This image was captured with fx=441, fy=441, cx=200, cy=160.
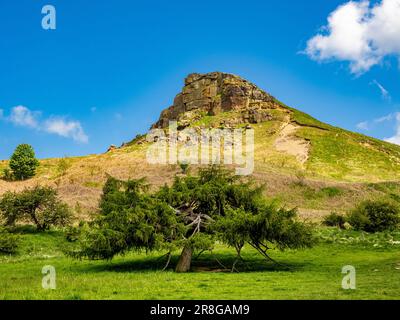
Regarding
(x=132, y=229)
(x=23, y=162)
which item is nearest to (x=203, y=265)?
(x=132, y=229)

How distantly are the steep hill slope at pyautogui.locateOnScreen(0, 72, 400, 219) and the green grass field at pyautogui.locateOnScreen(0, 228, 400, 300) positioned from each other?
48.9 ft

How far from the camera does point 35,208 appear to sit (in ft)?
143

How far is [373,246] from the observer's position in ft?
111

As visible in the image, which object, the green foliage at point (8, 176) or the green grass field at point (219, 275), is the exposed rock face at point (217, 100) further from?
the green grass field at point (219, 275)

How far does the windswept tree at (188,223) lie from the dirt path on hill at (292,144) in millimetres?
92325

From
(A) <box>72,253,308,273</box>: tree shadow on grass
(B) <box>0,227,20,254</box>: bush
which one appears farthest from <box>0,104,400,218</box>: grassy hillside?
(A) <box>72,253,308,273</box>: tree shadow on grass

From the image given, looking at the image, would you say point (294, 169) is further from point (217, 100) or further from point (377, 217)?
point (217, 100)

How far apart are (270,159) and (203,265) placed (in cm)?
8831

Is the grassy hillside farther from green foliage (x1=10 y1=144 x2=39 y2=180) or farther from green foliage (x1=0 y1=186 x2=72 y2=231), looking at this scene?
green foliage (x1=0 y1=186 x2=72 y2=231)

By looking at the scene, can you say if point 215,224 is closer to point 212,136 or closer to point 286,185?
point 286,185

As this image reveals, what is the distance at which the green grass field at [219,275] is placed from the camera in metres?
15.0
